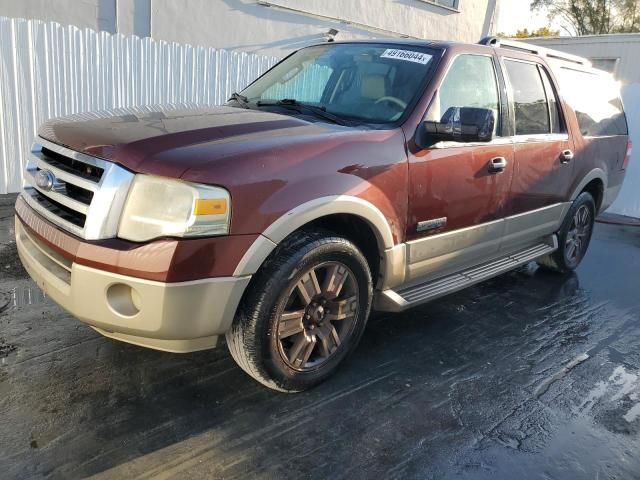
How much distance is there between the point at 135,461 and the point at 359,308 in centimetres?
144

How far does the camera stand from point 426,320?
169 inches

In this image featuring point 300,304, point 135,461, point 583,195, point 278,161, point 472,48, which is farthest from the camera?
point 583,195

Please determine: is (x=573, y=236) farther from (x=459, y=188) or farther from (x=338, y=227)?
(x=338, y=227)

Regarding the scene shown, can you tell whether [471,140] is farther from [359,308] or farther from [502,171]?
[359,308]

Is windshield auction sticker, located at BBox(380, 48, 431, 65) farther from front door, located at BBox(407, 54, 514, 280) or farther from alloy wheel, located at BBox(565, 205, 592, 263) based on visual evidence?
alloy wheel, located at BBox(565, 205, 592, 263)

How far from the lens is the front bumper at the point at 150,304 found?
7.98 feet

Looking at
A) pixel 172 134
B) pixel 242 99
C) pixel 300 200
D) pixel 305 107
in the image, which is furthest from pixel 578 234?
pixel 172 134

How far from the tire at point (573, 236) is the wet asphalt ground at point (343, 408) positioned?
136cm

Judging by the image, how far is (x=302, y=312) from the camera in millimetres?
2992

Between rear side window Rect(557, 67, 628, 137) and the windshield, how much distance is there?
196cm

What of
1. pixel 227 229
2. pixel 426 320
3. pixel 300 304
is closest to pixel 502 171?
pixel 426 320

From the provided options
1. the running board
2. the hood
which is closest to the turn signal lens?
the hood

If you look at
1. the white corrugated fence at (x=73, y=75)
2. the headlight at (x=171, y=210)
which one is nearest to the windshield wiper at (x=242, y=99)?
the headlight at (x=171, y=210)

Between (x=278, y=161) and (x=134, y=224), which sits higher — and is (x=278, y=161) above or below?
above
